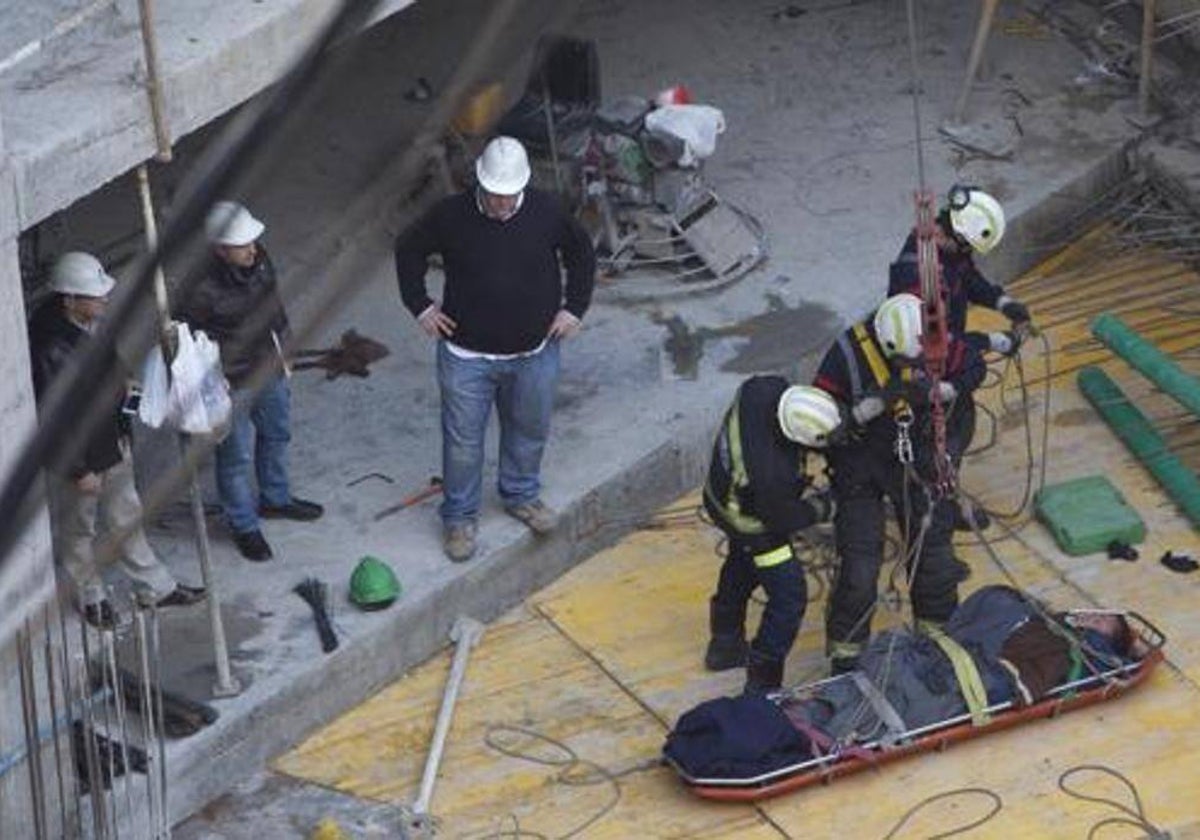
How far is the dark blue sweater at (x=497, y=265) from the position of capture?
35.5ft

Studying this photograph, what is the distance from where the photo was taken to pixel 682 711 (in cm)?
1099

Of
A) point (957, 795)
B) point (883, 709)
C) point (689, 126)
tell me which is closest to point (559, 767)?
Answer: point (883, 709)

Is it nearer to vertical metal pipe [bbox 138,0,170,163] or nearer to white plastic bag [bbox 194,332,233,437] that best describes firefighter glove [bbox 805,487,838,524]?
white plastic bag [bbox 194,332,233,437]

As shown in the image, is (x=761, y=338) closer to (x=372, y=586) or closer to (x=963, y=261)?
(x=963, y=261)

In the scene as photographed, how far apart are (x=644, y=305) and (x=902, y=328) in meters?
3.05

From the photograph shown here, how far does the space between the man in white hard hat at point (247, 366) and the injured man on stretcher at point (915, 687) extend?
7.02 feet

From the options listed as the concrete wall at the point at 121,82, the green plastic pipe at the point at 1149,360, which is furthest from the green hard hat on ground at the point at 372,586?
the green plastic pipe at the point at 1149,360

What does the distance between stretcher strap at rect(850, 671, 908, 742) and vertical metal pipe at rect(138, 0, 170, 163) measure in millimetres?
3292

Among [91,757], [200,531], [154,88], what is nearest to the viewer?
[154,88]

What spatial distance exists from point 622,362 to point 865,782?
317 centimetres

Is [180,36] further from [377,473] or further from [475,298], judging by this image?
[377,473]

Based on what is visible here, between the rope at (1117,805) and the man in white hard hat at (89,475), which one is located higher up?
the man in white hard hat at (89,475)

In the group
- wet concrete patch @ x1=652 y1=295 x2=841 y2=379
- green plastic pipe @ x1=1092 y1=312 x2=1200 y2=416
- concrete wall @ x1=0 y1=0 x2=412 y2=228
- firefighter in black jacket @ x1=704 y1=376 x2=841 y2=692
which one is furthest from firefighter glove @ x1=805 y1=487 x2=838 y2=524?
concrete wall @ x1=0 y1=0 x2=412 y2=228

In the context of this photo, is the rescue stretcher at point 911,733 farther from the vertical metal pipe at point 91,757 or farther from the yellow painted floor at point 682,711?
the vertical metal pipe at point 91,757
